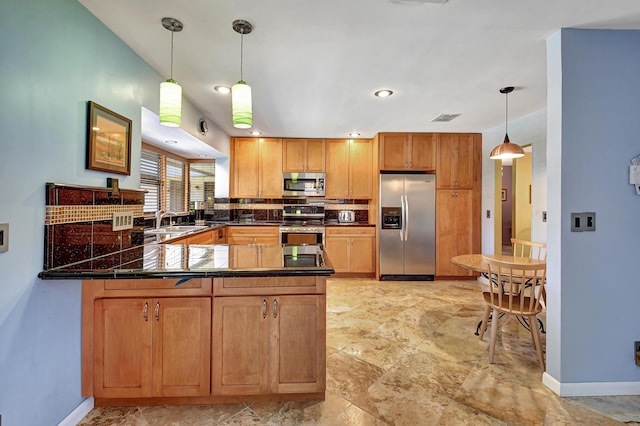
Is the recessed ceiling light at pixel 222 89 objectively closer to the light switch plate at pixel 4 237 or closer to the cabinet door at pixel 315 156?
the light switch plate at pixel 4 237

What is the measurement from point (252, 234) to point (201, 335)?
2.99 meters

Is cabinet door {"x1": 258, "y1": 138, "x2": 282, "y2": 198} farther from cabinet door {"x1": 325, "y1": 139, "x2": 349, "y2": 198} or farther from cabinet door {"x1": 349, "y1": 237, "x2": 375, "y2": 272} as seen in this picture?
cabinet door {"x1": 349, "y1": 237, "x2": 375, "y2": 272}

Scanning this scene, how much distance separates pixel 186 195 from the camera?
15.5ft

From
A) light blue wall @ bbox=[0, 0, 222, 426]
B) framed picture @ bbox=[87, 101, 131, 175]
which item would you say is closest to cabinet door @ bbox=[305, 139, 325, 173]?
framed picture @ bbox=[87, 101, 131, 175]

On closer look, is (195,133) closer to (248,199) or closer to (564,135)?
(248,199)

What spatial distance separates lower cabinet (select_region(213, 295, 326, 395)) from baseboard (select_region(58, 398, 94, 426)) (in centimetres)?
74

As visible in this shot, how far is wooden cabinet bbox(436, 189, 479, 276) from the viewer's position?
447 centimetres

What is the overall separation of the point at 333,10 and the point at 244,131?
10.2 feet

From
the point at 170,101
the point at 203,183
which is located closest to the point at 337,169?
the point at 203,183

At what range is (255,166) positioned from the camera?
483 centimetres

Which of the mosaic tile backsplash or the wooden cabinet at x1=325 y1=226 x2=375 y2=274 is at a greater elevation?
the mosaic tile backsplash

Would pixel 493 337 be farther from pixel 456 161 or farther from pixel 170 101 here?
pixel 456 161

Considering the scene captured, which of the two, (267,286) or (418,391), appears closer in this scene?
(267,286)

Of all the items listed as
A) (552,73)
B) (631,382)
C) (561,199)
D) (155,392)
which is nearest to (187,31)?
(155,392)
